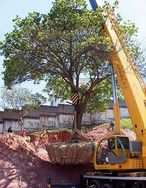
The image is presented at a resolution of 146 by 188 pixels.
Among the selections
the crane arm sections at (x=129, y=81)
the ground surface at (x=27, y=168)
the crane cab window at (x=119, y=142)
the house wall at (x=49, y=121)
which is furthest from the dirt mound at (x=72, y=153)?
the house wall at (x=49, y=121)

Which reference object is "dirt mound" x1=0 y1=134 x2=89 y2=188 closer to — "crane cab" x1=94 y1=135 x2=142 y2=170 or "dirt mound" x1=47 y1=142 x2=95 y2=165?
"dirt mound" x1=47 y1=142 x2=95 y2=165

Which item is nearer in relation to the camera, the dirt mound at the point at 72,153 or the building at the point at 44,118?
the dirt mound at the point at 72,153

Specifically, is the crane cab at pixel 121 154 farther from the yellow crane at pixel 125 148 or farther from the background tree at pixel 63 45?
the background tree at pixel 63 45

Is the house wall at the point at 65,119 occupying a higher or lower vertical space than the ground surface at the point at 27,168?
higher

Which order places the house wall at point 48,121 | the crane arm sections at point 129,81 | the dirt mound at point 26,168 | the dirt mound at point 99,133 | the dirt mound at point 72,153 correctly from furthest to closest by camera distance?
1. the house wall at point 48,121
2. the dirt mound at point 99,133
3. the dirt mound at point 72,153
4. the dirt mound at point 26,168
5. the crane arm sections at point 129,81

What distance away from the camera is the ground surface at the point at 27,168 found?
1655 centimetres

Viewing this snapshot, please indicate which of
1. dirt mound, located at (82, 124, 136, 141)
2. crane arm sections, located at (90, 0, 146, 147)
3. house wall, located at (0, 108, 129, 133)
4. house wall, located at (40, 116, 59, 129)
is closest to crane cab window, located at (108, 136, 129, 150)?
crane arm sections, located at (90, 0, 146, 147)

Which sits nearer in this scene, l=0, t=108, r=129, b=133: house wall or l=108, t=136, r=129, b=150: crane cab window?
l=108, t=136, r=129, b=150: crane cab window

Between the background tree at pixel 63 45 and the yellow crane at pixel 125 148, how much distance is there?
1695 millimetres

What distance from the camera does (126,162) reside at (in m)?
13.5

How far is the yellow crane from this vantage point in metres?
13.3

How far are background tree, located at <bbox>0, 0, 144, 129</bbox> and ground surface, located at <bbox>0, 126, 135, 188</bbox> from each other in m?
2.57

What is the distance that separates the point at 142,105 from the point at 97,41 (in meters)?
4.07

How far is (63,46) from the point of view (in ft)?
58.5
